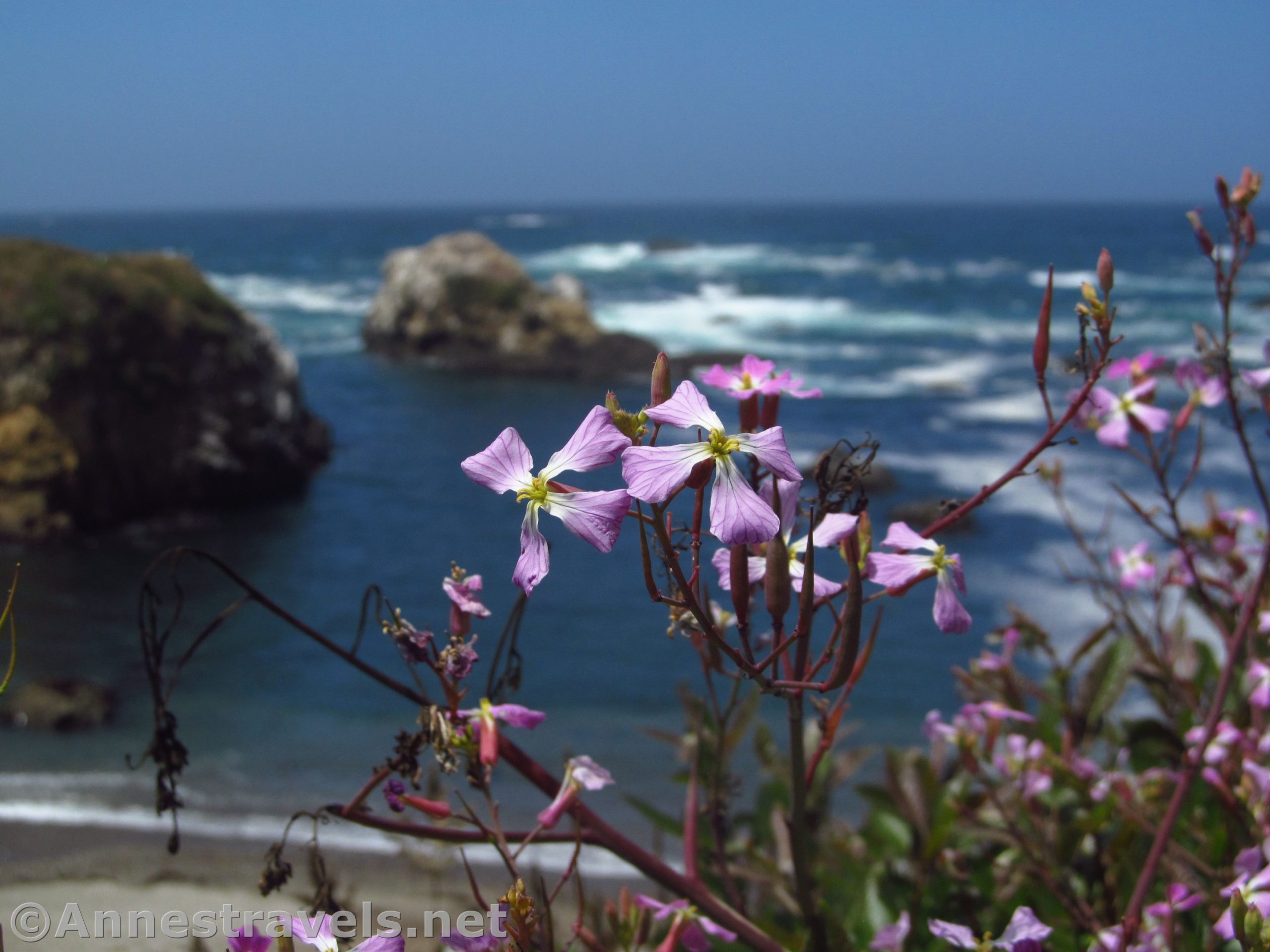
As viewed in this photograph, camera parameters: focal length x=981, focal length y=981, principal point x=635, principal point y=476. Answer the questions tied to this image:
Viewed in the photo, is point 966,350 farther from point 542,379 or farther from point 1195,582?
point 1195,582

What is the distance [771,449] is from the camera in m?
0.74

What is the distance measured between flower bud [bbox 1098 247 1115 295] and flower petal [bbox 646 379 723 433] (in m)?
0.46

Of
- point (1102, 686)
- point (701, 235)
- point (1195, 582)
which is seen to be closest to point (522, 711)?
point (1195, 582)

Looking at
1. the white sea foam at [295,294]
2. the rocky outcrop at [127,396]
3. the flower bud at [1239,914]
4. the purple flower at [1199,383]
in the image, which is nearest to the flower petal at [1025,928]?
the flower bud at [1239,914]

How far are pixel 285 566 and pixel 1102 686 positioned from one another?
7331 millimetres

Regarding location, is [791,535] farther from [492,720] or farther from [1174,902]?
[1174,902]

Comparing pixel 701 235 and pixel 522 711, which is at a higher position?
pixel 701 235

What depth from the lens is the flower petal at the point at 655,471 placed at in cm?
71

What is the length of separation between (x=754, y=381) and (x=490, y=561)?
24.4 feet

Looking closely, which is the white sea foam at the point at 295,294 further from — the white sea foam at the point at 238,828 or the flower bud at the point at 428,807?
the flower bud at the point at 428,807

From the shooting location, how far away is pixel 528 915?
0.74 m

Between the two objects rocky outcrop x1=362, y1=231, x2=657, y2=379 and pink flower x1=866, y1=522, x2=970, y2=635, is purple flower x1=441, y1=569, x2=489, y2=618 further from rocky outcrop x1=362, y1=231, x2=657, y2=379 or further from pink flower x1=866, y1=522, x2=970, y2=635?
rocky outcrop x1=362, y1=231, x2=657, y2=379

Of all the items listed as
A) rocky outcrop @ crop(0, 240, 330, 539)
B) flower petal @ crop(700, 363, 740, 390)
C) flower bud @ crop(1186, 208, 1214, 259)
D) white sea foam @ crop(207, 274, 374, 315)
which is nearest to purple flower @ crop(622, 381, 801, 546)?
flower petal @ crop(700, 363, 740, 390)

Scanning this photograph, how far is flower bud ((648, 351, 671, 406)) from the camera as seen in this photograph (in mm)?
815
